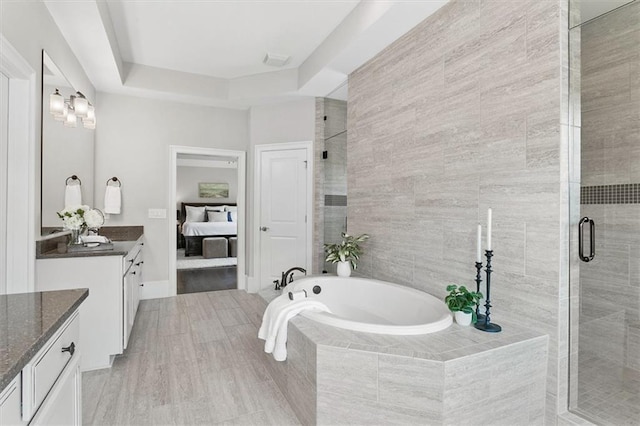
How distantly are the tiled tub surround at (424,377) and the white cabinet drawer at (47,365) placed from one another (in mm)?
1030

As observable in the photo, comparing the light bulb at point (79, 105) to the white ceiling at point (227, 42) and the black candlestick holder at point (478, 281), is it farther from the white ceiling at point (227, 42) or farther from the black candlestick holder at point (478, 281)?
the black candlestick holder at point (478, 281)

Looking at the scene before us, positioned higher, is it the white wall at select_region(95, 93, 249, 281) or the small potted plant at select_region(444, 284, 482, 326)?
the white wall at select_region(95, 93, 249, 281)

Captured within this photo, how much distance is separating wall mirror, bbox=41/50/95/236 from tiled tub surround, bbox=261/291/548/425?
2271mm

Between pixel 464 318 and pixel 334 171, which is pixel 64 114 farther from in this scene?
pixel 464 318

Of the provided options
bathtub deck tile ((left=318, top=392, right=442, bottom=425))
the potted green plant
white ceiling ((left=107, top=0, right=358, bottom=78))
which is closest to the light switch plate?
white ceiling ((left=107, top=0, right=358, bottom=78))

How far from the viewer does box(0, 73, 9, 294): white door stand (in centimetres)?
212

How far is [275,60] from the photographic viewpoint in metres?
3.97

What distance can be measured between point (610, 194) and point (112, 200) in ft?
15.5

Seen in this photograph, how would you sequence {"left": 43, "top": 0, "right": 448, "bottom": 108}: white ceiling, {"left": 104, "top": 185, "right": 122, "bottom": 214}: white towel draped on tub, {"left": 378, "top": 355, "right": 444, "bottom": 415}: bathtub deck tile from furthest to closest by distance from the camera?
1. {"left": 104, "top": 185, "right": 122, "bottom": 214}: white towel draped on tub
2. {"left": 43, "top": 0, "right": 448, "bottom": 108}: white ceiling
3. {"left": 378, "top": 355, "right": 444, "bottom": 415}: bathtub deck tile

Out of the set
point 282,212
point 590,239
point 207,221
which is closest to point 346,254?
point 282,212

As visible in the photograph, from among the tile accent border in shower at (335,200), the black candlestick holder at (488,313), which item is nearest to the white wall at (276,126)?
the tile accent border in shower at (335,200)

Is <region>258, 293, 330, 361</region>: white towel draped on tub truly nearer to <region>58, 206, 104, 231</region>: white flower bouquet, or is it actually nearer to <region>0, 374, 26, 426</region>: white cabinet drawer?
<region>0, 374, 26, 426</region>: white cabinet drawer

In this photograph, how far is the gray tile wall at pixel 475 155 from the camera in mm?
1795

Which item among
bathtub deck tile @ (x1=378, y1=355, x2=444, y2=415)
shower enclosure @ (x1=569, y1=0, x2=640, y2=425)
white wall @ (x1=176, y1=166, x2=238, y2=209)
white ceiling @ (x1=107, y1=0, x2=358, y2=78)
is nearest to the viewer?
bathtub deck tile @ (x1=378, y1=355, x2=444, y2=415)
